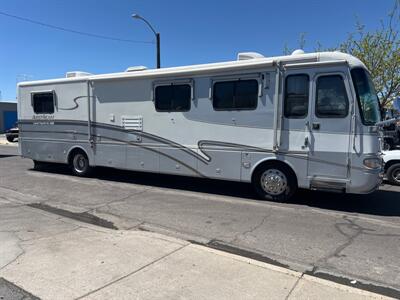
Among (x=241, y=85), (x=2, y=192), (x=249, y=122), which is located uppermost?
(x=241, y=85)

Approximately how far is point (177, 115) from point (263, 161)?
2.39 m

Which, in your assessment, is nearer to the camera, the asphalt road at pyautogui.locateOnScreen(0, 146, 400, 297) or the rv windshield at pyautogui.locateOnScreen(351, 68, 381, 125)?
the asphalt road at pyautogui.locateOnScreen(0, 146, 400, 297)

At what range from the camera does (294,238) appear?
201 inches

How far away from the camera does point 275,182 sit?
7.21m

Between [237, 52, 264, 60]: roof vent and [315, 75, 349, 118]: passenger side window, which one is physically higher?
[237, 52, 264, 60]: roof vent

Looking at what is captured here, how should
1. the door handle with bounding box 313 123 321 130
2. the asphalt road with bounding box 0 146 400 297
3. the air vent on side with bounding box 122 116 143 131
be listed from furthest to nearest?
1. the air vent on side with bounding box 122 116 143 131
2. the door handle with bounding box 313 123 321 130
3. the asphalt road with bounding box 0 146 400 297

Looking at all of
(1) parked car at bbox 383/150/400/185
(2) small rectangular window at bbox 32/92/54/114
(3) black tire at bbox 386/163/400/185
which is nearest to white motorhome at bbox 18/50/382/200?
(2) small rectangular window at bbox 32/92/54/114

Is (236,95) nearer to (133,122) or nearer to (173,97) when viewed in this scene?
(173,97)

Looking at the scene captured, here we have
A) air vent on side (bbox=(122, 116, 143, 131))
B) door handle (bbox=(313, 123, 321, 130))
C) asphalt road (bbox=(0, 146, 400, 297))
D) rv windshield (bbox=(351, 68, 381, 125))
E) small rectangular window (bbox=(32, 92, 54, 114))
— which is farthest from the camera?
small rectangular window (bbox=(32, 92, 54, 114))

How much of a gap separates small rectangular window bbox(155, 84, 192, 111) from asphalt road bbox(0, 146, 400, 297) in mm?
2050

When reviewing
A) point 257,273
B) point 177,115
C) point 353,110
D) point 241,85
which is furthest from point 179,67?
point 257,273

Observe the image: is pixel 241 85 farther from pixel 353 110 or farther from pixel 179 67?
pixel 353 110

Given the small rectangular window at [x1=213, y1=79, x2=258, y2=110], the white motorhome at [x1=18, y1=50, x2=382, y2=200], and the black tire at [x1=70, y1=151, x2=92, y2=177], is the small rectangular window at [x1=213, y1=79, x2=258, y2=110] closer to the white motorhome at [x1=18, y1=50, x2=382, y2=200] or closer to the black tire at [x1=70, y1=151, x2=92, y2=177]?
the white motorhome at [x1=18, y1=50, x2=382, y2=200]

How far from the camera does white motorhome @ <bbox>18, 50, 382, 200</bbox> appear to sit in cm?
646
